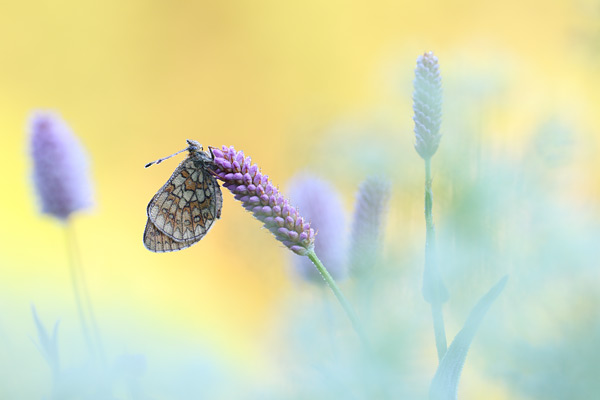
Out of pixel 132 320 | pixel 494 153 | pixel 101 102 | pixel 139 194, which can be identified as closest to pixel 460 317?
pixel 494 153

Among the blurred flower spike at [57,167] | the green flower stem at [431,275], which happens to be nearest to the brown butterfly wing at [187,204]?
the blurred flower spike at [57,167]

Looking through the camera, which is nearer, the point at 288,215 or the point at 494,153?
the point at 288,215

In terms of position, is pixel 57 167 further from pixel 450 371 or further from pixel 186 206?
pixel 450 371

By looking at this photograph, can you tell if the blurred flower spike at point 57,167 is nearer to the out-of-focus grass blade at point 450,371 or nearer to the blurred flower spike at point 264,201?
the blurred flower spike at point 264,201

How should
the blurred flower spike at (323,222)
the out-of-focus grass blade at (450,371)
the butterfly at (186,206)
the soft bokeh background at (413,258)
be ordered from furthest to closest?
the blurred flower spike at (323,222), the butterfly at (186,206), the soft bokeh background at (413,258), the out-of-focus grass blade at (450,371)

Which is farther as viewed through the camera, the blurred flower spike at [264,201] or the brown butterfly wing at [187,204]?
the brown butterfly wing at [187,204]

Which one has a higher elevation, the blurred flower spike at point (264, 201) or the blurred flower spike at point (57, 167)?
the blurred flower spike at point (57, 167)

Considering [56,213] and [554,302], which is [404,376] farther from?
[56,213]
